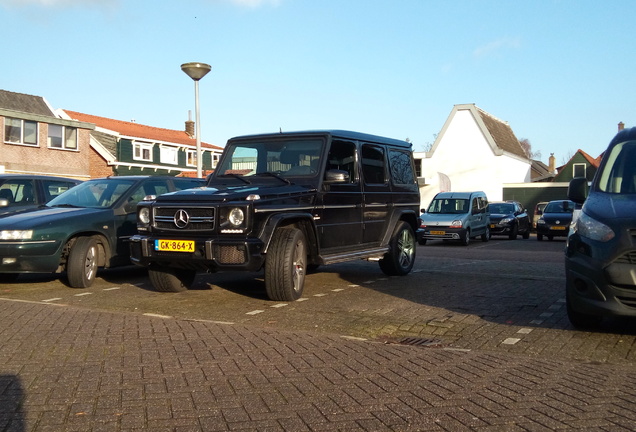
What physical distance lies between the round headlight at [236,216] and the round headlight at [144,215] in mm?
1311

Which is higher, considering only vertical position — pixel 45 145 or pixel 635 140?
pixel 45 145

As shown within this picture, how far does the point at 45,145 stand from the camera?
36656 millimetres

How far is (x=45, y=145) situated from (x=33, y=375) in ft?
115

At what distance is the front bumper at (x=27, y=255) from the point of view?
29.7 ft

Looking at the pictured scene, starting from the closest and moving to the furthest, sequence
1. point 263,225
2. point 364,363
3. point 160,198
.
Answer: point 364,363 < point 263,225 < point 160,198

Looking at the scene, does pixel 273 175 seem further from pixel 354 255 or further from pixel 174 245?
pixel 174 245

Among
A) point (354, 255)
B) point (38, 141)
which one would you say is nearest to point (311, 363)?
point (354, 255)

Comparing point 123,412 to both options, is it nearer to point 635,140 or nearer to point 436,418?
point 436,418

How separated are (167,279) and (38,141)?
3111 centimetres

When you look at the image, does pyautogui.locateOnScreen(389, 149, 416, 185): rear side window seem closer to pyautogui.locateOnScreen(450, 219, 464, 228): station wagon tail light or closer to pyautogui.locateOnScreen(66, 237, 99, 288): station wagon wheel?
pyautogui.locateOnScreen(66, 237, 99, 288): station wagon wheel

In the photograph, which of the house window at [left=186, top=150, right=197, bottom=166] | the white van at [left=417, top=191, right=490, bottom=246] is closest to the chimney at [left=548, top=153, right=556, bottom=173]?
the house window at [left=186, top=150, right=197, bottom=166]

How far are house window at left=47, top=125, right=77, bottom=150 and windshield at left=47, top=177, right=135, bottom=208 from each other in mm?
28647

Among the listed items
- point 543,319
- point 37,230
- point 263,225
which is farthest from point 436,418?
point 37,230

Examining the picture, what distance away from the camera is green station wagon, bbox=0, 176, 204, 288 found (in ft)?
29.9
